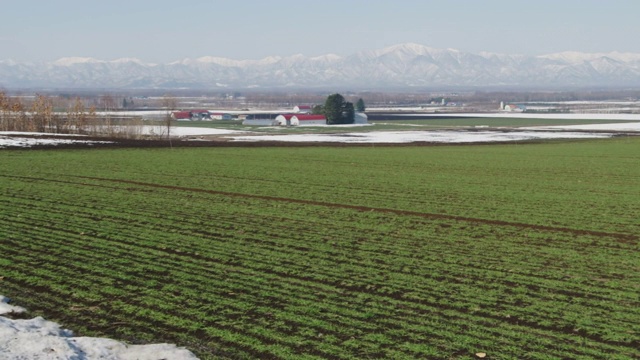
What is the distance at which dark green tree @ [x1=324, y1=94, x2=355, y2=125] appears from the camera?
5507 inches

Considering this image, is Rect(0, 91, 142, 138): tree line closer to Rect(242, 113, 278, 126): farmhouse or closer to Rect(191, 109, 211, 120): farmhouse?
Rect(242, 113, 278, 126): farmhouse

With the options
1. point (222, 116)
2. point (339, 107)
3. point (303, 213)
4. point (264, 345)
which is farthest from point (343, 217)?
point (222, 116)

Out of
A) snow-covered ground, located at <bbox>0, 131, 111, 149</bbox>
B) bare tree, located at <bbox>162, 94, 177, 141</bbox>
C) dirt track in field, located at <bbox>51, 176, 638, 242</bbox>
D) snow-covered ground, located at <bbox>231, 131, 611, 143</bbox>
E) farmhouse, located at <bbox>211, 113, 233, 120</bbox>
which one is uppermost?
bare tree, located at <bbox>162, 94, 177, 141</bbox>

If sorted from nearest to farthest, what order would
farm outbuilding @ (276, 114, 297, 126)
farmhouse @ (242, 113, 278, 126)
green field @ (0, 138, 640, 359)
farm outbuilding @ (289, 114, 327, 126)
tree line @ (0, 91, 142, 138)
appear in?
green field @ (0, 138, 640, 359) → tree line @ (0, 91, 142, 138) → farm outbuilding @ (289, 114, 327, 126) → farm outbuilding @ (276, 114, 297, 126) → farmhouse @ (242, 113, 278, 126)

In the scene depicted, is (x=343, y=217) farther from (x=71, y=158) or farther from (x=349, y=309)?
(x=71, y=158)

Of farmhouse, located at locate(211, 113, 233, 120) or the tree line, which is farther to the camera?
farmhouse, located at locate(211, 113, 233, 120)

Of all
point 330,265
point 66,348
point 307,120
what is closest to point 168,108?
point 307,120

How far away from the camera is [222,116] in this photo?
17138cm

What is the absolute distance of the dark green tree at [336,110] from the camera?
459ft

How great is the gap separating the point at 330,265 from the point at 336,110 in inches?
4896

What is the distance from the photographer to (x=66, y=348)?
436 inches

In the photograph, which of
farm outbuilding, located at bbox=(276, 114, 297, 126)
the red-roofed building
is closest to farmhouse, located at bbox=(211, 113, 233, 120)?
→ the red-roofed building

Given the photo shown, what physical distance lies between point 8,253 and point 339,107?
408 feet

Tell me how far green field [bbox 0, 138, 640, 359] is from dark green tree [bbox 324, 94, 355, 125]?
104939 millimetres
